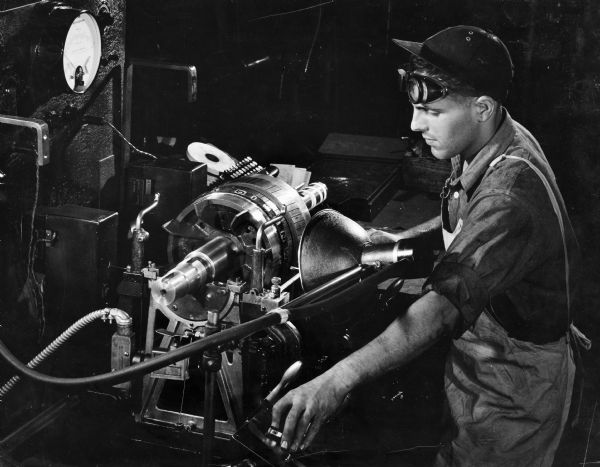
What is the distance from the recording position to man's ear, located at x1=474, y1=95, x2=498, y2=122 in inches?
123

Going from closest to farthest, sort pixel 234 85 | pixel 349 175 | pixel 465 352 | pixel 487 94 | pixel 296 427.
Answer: pixel 296 427 < pixel 487 94 < pixel 465 352 < pixel 349 175 < pixel 234 85

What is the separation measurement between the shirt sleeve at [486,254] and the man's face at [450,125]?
0.41 metres

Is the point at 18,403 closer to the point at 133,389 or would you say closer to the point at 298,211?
the point at 133,389

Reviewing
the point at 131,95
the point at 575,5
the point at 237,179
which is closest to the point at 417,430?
the point at 237,179

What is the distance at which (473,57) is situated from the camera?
307 centimetres

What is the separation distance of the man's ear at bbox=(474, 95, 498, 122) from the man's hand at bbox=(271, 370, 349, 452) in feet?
4.67

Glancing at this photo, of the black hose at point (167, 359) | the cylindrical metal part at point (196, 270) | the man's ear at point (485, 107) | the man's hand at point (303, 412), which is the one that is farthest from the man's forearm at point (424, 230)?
the man's hand at point (303, 412)

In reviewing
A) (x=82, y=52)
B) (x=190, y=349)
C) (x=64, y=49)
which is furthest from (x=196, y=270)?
(x=82, y=52)

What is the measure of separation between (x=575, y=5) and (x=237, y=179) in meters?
2.20

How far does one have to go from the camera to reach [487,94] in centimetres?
311

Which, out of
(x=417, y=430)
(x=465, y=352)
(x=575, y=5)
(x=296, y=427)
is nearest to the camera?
(x=296, y=427)

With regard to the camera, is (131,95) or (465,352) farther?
(131,95)

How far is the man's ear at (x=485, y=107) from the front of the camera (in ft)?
10.2

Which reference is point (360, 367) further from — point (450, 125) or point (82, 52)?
point (82, 52)
